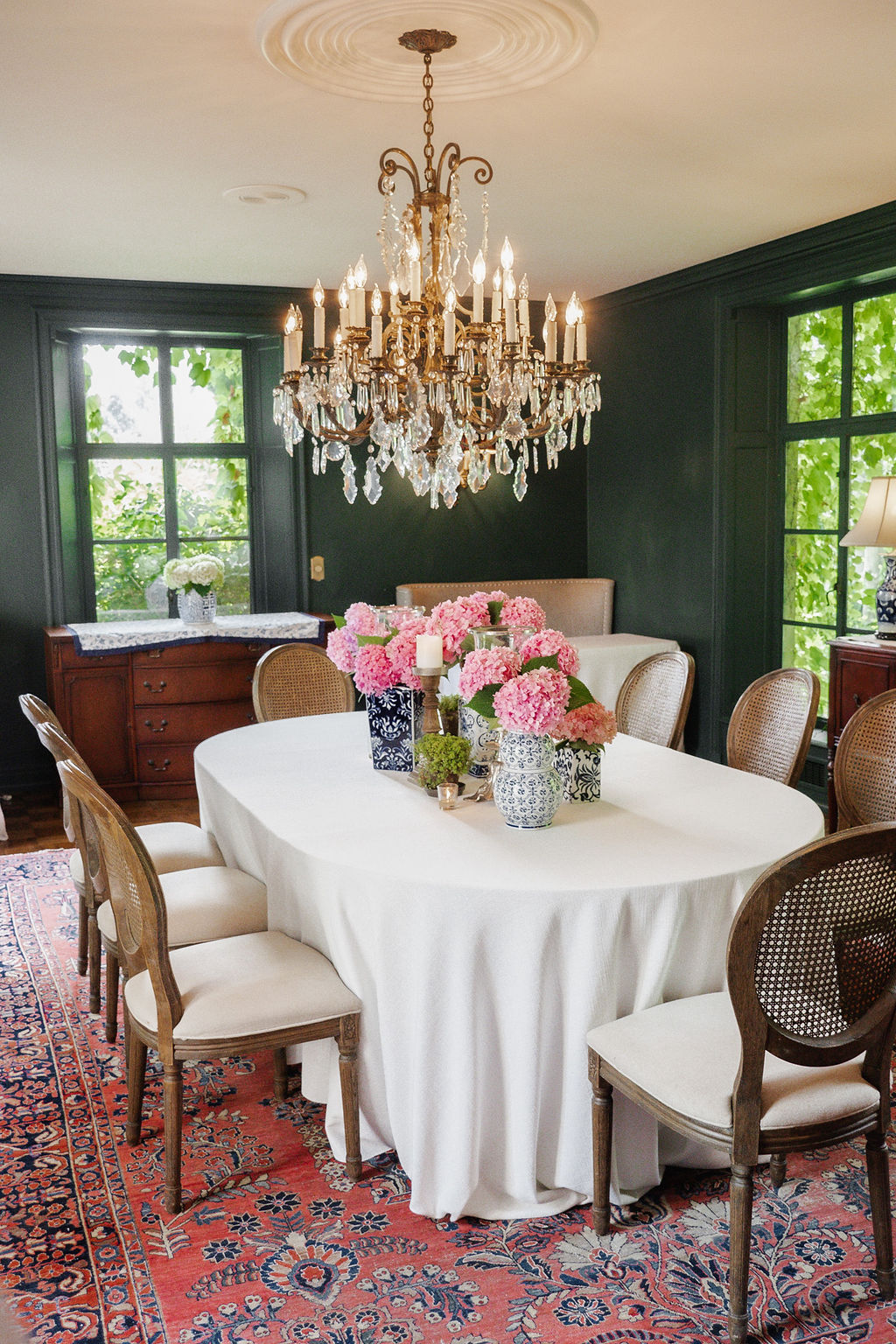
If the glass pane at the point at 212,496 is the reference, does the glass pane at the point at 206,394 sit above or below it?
above

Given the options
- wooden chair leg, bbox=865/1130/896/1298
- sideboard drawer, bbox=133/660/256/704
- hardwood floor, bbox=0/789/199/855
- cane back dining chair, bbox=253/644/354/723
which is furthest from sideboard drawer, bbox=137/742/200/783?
wooden chair leg, bbox=865/1130/896/1298

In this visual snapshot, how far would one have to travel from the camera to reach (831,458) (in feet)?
17.8

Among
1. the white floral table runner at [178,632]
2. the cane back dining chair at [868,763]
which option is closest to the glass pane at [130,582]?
the white floral table runner at [178,632]

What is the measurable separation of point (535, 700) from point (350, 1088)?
0.90 m

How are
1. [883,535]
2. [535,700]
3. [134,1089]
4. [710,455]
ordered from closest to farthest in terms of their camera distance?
[535,700] < [134,1089] < [883,535] < [710,455]

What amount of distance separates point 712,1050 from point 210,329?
199 inches

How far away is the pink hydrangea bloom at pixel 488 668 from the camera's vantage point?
2619 mm

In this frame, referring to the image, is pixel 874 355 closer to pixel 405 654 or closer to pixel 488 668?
pixel 405 654

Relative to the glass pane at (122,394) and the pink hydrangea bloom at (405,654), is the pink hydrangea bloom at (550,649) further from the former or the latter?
the glass pane at (122,394)

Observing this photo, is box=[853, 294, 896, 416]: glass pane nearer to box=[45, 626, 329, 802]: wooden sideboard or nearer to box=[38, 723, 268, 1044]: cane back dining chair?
box=[45, 626, 329, 802]: wooden sideboard

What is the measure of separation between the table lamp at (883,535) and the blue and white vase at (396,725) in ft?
7.31

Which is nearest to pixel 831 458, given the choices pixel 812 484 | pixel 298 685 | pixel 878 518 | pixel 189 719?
pixel 812 484

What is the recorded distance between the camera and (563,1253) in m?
2.17

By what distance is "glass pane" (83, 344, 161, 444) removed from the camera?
6.20 metres
